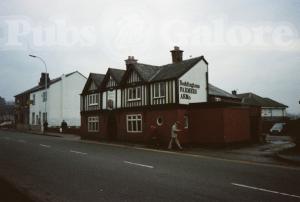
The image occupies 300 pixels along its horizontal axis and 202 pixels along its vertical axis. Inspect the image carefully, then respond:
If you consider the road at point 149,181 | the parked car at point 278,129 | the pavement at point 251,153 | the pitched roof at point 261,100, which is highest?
the pitched roof at point 261,100

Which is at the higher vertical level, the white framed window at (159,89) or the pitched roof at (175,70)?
the pitched roof at (175,70)

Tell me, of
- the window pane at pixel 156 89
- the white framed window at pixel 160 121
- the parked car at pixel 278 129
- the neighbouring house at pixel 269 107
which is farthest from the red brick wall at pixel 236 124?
the neighbouring house at pixel 269 107

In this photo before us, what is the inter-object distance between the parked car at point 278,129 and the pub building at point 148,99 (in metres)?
10.3

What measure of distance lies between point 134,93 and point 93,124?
327 inches

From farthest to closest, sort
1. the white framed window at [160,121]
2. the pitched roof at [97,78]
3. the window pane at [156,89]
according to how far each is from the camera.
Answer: the pitched roof at [97,78] → the window pane at [156,89] → the white framed window at [160,121]

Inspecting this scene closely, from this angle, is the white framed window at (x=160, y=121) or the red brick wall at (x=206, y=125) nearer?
the red brick wall at (x=206, y=125)

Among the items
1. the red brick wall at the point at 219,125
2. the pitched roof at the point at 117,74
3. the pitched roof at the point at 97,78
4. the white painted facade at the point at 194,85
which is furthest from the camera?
the pitched roof at the point at 97,78

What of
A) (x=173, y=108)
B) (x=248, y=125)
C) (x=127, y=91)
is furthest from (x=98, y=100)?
(x=248, y=125)

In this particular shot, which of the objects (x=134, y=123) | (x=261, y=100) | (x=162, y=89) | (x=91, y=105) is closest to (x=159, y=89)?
(x=162, y=89)

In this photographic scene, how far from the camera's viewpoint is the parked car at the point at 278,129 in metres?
41.4

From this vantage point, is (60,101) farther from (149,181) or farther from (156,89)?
(149,181)

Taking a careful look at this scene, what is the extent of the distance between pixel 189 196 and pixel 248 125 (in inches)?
788

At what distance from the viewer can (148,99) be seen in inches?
1101

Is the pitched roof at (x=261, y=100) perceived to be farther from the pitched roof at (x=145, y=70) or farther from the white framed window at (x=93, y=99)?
the pitched roof at (x=145, y=70)
